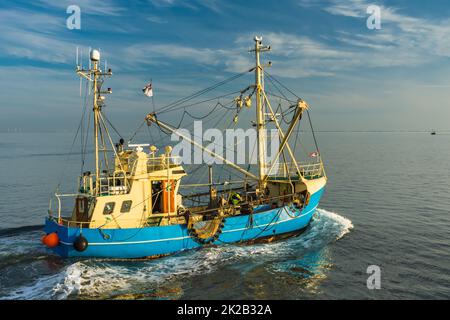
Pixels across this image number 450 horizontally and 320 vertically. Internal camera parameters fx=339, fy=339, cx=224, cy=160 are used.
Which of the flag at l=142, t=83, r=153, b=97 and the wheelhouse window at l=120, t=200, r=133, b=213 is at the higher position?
the flag at l=142, t=83, r=153, b=97

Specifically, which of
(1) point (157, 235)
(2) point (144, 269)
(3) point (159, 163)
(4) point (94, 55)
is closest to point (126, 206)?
(1) point (157, 235)

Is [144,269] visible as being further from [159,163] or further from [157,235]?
[159,163]

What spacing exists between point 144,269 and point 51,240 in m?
4.97

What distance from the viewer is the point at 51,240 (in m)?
17.3

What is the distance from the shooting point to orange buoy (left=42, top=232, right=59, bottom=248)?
17203 millimetres

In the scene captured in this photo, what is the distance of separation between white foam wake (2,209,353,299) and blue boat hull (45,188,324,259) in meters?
0.47

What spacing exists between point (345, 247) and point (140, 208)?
12375 mm

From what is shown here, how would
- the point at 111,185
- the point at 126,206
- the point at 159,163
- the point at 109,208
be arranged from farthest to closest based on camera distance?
the point at 159,163
the point at 111,185
the point at 126,206
the point at 109,208

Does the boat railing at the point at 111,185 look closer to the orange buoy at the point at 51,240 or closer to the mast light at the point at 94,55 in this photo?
the orange buoy at the point at 51,240

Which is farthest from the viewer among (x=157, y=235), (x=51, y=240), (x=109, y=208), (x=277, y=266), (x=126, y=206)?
(x=126, y=206)

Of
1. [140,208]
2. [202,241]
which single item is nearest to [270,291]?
[202,241]

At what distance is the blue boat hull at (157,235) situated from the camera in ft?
57.0

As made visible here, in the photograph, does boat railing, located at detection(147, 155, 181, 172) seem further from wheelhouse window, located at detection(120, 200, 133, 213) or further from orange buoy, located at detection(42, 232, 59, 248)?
orange buoy, located at detection(42, 232, 59, 248)

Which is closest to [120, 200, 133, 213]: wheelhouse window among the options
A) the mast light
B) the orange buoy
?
the orange buoy
